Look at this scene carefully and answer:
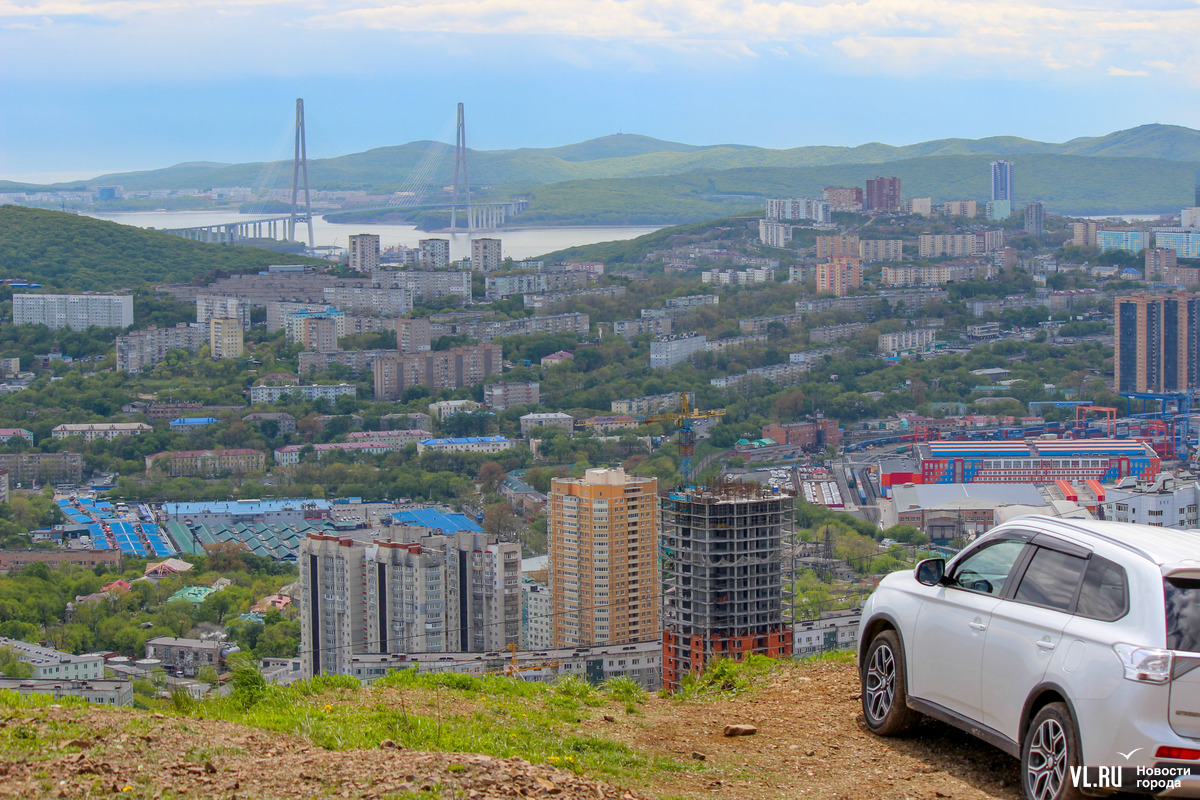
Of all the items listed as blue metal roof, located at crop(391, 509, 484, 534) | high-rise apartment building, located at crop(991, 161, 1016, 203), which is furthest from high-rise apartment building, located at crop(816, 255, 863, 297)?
high-rise apartment building, located at crop(991, 161, 1016, 203)

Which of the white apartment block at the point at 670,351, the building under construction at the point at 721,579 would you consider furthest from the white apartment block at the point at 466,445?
the building under construction at the point at 721,579

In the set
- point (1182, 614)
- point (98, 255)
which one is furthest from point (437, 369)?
point (1182, 614)

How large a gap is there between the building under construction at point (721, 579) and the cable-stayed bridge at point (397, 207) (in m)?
29.5

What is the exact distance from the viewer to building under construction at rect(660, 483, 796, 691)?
6.17 meters

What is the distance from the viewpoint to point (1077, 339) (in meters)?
23.0

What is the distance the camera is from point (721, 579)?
244 inches

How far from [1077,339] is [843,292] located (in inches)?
210

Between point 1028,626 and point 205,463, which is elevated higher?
point 1028,626

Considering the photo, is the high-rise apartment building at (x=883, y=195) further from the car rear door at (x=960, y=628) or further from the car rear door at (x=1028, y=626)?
the car rear door at (x=1028, y=626)

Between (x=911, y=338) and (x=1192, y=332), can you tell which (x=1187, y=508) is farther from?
(x=911, y=338)

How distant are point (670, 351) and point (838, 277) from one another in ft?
21.7

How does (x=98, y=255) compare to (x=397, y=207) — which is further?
(x=397, y=207)

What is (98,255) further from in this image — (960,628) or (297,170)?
(960,628)

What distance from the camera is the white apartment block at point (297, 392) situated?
19.4 m
